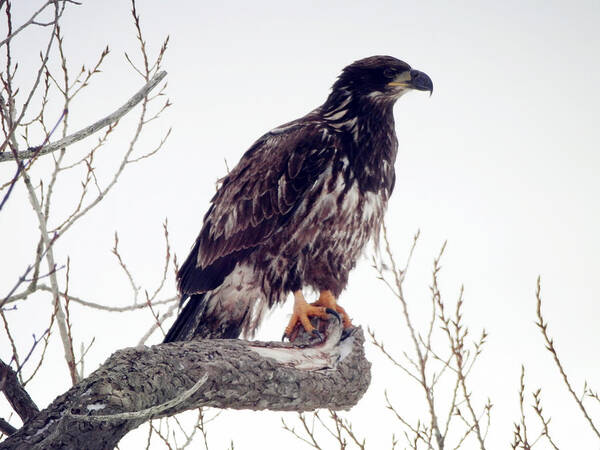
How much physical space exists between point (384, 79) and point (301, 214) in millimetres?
1375

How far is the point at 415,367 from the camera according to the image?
13.6ft

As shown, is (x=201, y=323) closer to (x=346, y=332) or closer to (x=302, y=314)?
(x=302, y=314)

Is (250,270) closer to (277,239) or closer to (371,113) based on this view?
(277,239)

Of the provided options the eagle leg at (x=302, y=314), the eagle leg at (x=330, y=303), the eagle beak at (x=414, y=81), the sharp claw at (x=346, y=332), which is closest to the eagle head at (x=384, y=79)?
the eagle beak at (x=414, y=81)

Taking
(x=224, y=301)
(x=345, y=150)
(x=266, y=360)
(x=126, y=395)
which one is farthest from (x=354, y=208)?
(x=126, y=395)

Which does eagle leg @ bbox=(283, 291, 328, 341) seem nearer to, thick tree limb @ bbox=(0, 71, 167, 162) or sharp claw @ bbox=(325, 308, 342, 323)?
sharp claw @ bbox=(325, 308, 342, 323)

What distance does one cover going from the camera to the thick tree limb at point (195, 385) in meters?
2.83

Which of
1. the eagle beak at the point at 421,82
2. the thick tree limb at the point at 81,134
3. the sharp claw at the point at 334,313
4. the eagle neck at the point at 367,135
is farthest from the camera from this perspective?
the eagle beak at the point at 421,82

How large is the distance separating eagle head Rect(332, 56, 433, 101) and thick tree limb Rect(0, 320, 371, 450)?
6.61 feet

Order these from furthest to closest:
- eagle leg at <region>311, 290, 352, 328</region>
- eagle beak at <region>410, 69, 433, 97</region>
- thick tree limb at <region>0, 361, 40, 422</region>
Answer: 1. eagle beak at <region>410, 69, 433, 97</region>
2. eagle leg at <region>311, 290, 352, 328</region>
3. thick tree limb at <region>0, 361, 40, 422</region>

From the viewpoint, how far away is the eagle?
5.38 m

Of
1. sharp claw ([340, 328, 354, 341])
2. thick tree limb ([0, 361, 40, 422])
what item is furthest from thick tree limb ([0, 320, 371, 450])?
thick tree limb ([0, 361, 40, 422])

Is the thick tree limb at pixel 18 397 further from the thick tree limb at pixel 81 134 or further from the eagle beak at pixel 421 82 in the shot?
the eagle beak at pixel 421 82

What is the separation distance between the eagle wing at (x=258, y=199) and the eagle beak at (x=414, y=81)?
80 centimetres
